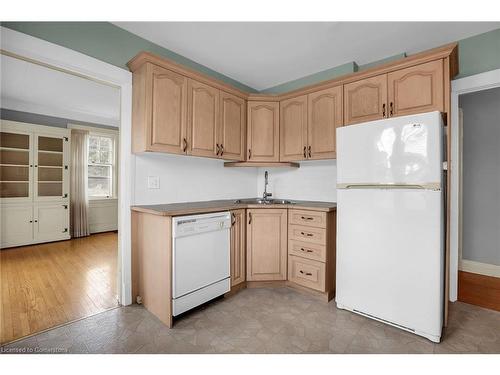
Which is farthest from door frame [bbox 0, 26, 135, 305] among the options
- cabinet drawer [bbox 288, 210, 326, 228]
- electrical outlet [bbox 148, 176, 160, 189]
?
cabinet drawer [bbox 288, 210, 326, 228]

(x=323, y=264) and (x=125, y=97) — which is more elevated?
(x=125, y=97)

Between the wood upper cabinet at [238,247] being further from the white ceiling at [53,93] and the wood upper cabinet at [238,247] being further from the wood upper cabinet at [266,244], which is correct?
the white ceiling at [53,93]

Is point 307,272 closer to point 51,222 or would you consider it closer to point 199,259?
point 199,259

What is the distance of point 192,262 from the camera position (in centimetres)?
203

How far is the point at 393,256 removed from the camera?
181 centimetres

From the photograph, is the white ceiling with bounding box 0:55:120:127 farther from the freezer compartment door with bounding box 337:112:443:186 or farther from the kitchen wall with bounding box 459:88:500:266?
the kitchen wall with bounding box 459:88:500:266

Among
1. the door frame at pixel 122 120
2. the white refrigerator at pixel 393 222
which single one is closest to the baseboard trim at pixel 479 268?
the white refrigerator at pixel 393 222

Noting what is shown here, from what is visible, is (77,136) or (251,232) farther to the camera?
(77,136)

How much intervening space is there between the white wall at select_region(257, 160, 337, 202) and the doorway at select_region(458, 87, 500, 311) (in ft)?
5.72

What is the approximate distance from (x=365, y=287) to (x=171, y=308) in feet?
5.06

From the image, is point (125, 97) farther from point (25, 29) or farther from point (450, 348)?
point (450, 348)

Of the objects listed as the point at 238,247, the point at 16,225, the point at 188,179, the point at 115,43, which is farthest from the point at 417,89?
the point at 16,225

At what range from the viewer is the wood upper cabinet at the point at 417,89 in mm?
1957
